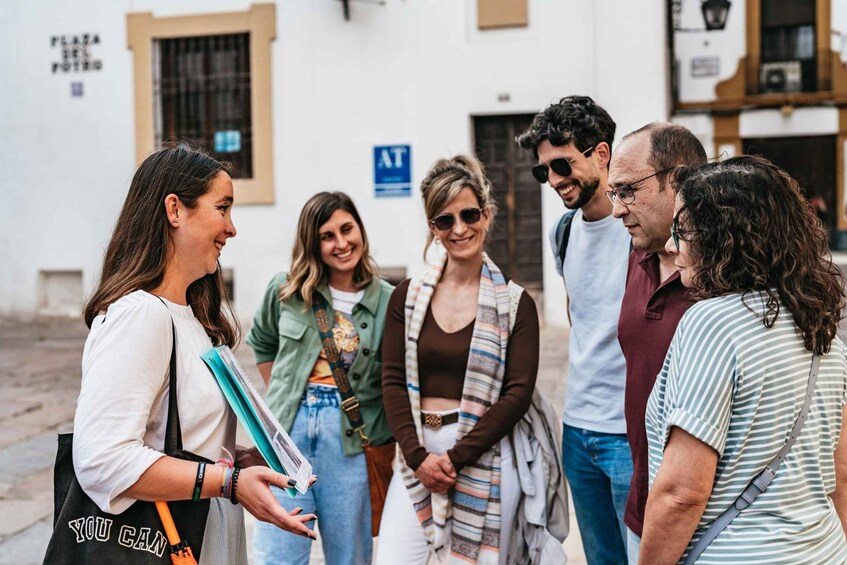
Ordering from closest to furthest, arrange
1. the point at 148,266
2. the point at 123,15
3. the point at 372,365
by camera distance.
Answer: the point at 148,266 < the point at 372,365 < the point at 123,15

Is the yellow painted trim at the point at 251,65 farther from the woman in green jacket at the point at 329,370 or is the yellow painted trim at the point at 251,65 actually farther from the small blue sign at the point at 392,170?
the woman in green jacket at the point at 329,370

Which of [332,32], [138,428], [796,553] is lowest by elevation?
[796,553]

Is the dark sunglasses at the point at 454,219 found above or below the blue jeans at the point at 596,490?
above

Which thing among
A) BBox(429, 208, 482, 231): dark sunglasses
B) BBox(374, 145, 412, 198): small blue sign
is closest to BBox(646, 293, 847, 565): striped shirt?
BBox(429, 208, 482, 231): dark sunglasses

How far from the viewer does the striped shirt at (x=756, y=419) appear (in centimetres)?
175

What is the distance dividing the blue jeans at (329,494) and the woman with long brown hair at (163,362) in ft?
3.24

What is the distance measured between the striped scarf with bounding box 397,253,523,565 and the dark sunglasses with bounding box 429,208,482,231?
25 cm

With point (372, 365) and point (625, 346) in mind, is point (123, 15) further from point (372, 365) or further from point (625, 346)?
point (625, 346)

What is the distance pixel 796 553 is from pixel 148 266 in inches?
58.5

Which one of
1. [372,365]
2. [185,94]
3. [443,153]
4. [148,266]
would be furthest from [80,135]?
[148,266]

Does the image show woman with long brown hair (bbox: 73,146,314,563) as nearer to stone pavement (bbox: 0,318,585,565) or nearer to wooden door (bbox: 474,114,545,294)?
stone pavement (bbox: 0,318,585,565)

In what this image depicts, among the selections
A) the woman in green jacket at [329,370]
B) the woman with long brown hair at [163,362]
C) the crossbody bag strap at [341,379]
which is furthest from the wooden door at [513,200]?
the woman with long brown hair at [163,362]

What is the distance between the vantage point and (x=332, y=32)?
11859 millimetres

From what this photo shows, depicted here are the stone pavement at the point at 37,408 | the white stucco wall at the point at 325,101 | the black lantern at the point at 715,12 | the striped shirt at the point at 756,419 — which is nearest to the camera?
the striped shirt at the point at 756,419
